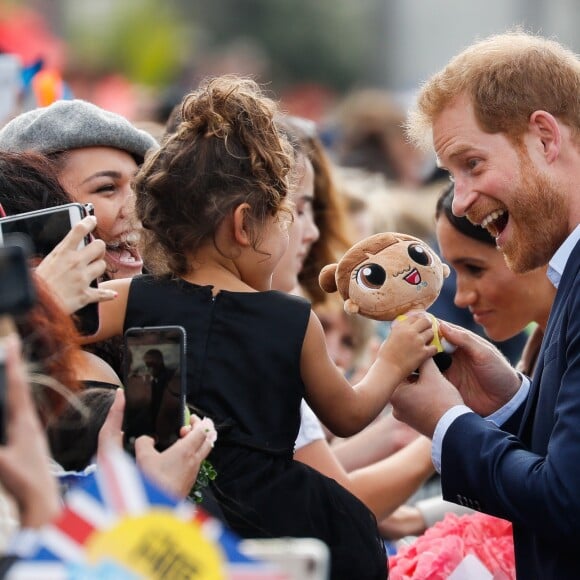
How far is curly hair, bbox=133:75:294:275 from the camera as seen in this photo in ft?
8.54

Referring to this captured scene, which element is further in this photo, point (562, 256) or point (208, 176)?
point (562, 256)

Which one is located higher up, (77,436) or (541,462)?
(77,436)

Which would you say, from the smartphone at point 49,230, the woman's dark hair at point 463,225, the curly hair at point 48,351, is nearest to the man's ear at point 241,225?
the smartphone at point 49,230

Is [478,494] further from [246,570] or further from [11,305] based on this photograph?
[11,305]

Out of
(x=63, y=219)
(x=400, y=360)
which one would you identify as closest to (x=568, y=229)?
(x=400, y=360)

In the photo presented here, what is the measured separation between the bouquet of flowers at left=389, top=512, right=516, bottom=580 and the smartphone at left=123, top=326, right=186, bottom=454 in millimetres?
1104

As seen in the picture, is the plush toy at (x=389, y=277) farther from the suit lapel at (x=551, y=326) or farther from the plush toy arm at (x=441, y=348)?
the suit lapel at (x=551, y=326)

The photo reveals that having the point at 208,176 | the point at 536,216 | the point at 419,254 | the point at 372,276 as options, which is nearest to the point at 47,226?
the point at 208,176

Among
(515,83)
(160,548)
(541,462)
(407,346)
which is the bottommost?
(541,462)

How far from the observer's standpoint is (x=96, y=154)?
321 centimetres

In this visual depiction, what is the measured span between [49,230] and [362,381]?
2.69 feet

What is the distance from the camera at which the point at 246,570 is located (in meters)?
1.60

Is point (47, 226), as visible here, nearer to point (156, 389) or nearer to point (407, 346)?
point (156, 389)

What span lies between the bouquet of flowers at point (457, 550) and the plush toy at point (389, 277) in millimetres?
612
